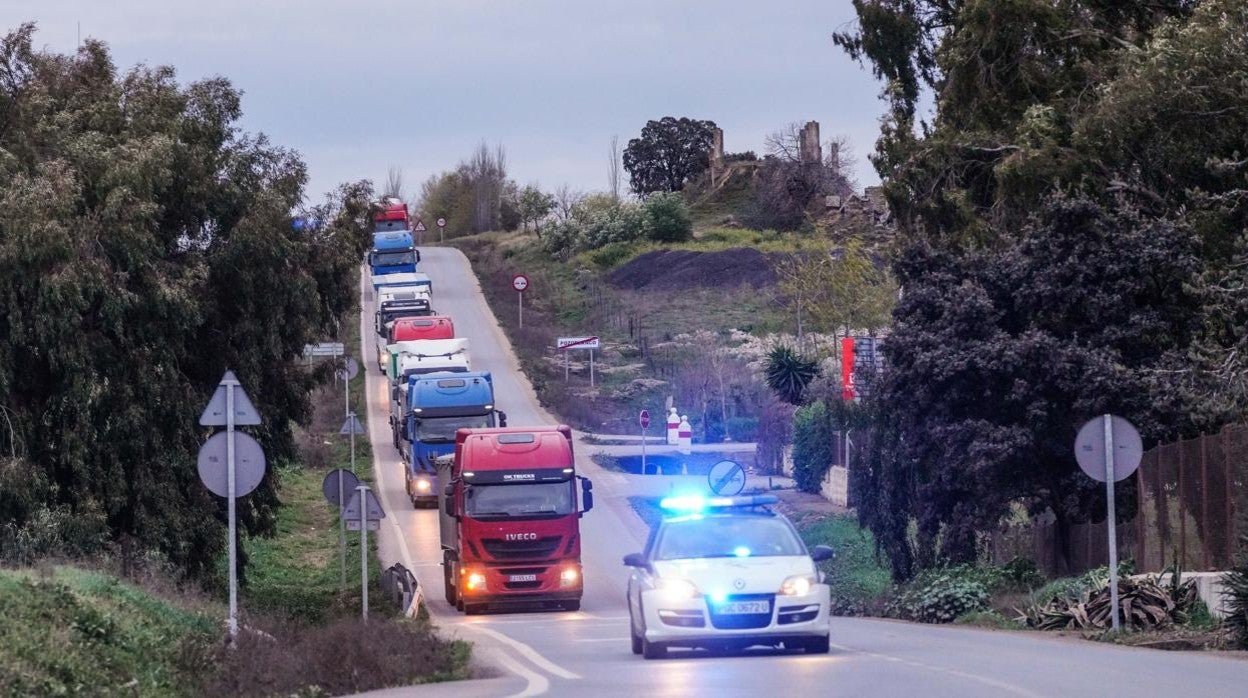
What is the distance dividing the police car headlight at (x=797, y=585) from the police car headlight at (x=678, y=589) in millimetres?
839

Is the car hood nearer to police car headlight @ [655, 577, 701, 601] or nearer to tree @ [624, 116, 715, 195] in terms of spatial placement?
police car headlight @ [655, 577, 701, 601]

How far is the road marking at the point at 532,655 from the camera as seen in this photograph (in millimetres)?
16597

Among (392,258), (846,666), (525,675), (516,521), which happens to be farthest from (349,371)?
(392,258)

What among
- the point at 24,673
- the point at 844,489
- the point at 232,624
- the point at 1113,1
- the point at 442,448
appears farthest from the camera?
the point at 844,489

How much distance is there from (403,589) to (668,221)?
3646 inches

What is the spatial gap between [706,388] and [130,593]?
186 ft

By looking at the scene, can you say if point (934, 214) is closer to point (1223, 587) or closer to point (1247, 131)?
point (1247, 131)

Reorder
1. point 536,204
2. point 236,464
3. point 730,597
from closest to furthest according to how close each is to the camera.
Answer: point 730,597 → point 236,464 → point 536,204

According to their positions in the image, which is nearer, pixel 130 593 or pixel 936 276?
pixel 130 593

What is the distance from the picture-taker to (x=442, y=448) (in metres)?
46.8

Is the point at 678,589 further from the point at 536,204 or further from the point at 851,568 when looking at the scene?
the point at 536,204

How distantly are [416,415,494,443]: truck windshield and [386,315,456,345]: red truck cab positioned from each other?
17.5m

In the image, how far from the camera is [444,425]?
154 feet

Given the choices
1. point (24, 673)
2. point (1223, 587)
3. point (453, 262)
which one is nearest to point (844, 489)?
point (1223, 587)
